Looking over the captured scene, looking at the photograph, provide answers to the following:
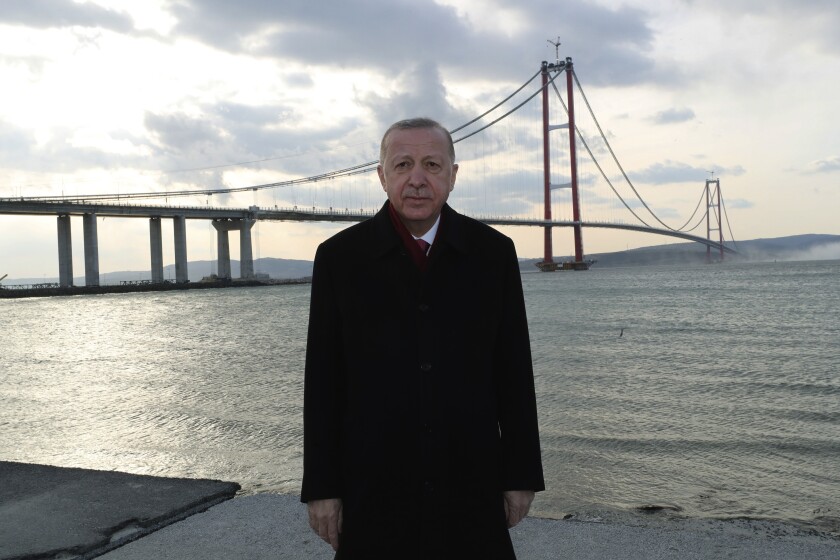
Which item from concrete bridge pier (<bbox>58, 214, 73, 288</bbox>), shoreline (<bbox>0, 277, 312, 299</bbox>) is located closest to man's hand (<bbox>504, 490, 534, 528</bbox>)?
concrete bridge pier (<bbox>58, 214, 73, 288</bbox>)

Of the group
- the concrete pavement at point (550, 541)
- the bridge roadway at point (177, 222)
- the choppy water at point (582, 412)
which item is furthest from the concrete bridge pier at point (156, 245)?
the concrete pavement at point (550, 541)

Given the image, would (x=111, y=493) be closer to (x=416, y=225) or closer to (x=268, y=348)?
(x=416, y=225)

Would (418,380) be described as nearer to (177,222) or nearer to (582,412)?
(582,412)

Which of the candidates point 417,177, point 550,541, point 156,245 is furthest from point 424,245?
point 156,245

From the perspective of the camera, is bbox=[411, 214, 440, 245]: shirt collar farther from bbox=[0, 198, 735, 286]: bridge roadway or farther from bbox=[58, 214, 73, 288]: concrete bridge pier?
bbox=[58, 214, 73, 288]: concrete bridge pier

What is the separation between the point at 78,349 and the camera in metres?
18.8

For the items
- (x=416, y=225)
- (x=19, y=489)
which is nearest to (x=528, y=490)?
(x=416, y=225)

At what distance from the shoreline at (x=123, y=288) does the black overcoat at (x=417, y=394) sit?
59.5 meters

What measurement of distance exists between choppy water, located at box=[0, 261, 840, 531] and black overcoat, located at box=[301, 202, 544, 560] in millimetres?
3264

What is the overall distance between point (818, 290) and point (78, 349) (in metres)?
36.2

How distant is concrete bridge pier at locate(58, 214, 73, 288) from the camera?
5122 cm

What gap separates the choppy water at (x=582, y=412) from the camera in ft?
18.8

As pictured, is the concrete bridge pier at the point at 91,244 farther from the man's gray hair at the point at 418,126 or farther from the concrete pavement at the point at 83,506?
the man's gray hair at the point at 418,126

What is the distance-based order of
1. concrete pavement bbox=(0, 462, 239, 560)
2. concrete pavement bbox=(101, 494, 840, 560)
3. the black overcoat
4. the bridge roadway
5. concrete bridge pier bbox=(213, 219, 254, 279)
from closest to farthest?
1. the black overcoat
2. concrete pavement bbox=(101, 494, 840, 560)
3. concrete pavement bbox=(0, 462, 239, 560)
4. the bridge roadway
5. concrete bridge pier bbox=(213, 219, 254, 279)
